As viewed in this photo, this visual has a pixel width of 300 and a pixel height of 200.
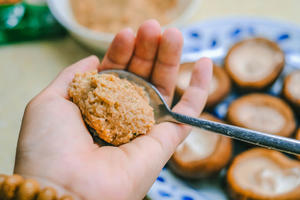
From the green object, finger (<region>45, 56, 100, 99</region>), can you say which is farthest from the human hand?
the green object

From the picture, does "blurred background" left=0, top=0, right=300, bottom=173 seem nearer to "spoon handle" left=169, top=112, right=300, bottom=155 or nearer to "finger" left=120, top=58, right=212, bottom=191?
"finger" left=120, top=58, right=212, bottom=191

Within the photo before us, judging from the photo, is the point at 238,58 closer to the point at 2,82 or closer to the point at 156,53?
the point at 156,53

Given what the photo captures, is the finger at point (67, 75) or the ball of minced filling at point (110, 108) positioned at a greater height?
the finger at point (67, 75)

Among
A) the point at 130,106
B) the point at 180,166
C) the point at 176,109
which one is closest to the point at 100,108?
the point at 130,106

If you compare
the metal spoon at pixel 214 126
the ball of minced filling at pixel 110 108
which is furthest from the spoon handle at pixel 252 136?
the ball of minced filling at pixel 110 108

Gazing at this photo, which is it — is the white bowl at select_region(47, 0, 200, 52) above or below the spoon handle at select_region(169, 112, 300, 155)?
above

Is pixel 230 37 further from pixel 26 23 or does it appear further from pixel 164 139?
pixel 26 23

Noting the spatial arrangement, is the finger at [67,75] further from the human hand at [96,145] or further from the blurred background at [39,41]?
the blurred background at [39,41]
